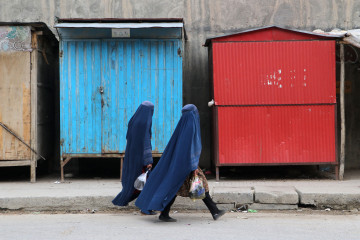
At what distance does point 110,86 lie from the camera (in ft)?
25.1

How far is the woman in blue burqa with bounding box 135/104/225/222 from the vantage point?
205 inches

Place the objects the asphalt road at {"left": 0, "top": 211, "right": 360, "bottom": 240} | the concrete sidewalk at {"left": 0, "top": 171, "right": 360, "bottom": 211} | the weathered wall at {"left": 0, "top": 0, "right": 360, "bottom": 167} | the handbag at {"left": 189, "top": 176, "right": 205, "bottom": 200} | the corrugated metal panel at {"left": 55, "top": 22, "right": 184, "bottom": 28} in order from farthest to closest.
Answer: the weathered wall at {"left": 0, "top": 0, "right": 360, "bottom": 167}, the corrugated metal panel at {"left": 55, "top": 22, "right": 184, "bottom": 28}, the concrete sidewalk at {"left": 0, "top": 171, "right": 360, "bottom": 211}, the handbag at {"left": 189, "top": 176, "right": 205, "bottom": 200}, the asphalt road at {"left": 0, "top": 211, "right": 360, "bottom": 240}

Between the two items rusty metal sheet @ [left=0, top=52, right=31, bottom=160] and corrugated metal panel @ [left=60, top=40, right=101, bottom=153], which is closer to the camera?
rusty metal sheet @ [left=0, top=52, right=31, bottom=160]

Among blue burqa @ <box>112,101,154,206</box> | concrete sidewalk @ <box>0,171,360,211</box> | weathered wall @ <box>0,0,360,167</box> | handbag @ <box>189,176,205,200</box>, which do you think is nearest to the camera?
handbag @ <box>189,176,205,200</box>

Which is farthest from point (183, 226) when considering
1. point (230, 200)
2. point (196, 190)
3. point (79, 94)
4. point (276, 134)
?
point (79, 94)

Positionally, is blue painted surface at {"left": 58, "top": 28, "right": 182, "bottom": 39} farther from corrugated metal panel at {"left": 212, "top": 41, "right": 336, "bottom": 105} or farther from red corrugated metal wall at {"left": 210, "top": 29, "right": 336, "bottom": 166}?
corrugated metal panel at {"left": 212, "top": 41, "right": 336, "bottom": 105}

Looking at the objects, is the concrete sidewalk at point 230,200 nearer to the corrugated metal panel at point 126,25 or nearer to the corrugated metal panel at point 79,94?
the corrugated metal panel at point 79,94

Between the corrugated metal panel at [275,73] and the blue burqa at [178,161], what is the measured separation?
7.77 feet

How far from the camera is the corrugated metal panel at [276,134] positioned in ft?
24.7

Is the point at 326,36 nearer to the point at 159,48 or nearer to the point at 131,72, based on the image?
the point at 159,48

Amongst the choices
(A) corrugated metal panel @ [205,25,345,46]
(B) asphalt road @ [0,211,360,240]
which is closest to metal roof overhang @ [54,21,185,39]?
(A) corrugated metal panel @ [205,25,345,46]

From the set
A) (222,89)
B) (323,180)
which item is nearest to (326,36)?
(222,89)

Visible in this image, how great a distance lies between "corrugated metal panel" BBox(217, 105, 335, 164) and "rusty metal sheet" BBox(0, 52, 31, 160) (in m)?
3.09

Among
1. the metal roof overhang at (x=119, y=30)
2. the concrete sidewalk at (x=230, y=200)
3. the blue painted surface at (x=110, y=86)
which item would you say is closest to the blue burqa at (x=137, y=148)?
the concrete sidewalk at (x=230, y=200)
